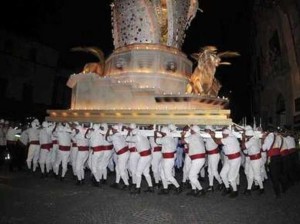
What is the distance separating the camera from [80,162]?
39.5 feet

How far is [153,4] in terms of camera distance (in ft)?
59.4

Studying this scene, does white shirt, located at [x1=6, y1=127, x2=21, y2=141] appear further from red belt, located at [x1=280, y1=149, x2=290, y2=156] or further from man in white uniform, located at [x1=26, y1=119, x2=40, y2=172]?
red belt, located at [x1=280, y1=149, x2=290, y2=156]

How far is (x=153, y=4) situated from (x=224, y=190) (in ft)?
35.6

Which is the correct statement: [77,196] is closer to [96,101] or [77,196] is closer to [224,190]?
[224,190]

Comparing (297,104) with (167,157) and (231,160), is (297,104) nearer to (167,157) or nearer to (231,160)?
(231,160)

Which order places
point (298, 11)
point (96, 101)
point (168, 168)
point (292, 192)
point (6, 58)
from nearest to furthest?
point (168, 168), point (292, 192), point (96, 101), point (298, 11), point (6, 58)

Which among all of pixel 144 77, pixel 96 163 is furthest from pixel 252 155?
pixel 144 77

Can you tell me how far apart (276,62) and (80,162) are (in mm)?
23701

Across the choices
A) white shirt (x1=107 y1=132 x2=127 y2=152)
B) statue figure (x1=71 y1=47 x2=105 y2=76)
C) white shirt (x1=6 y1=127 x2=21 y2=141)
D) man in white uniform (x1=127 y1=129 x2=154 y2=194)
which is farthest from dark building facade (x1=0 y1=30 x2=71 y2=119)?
man in white uniform (x1=127 y1=129 x2=154 y2=194)

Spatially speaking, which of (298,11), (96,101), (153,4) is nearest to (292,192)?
(96,101)

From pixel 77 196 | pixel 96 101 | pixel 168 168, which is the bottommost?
pixel 77 196

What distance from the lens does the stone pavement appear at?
24.2 feet

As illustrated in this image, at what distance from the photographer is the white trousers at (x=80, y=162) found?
1190 cm

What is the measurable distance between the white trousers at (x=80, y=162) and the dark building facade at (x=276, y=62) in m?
17.9
